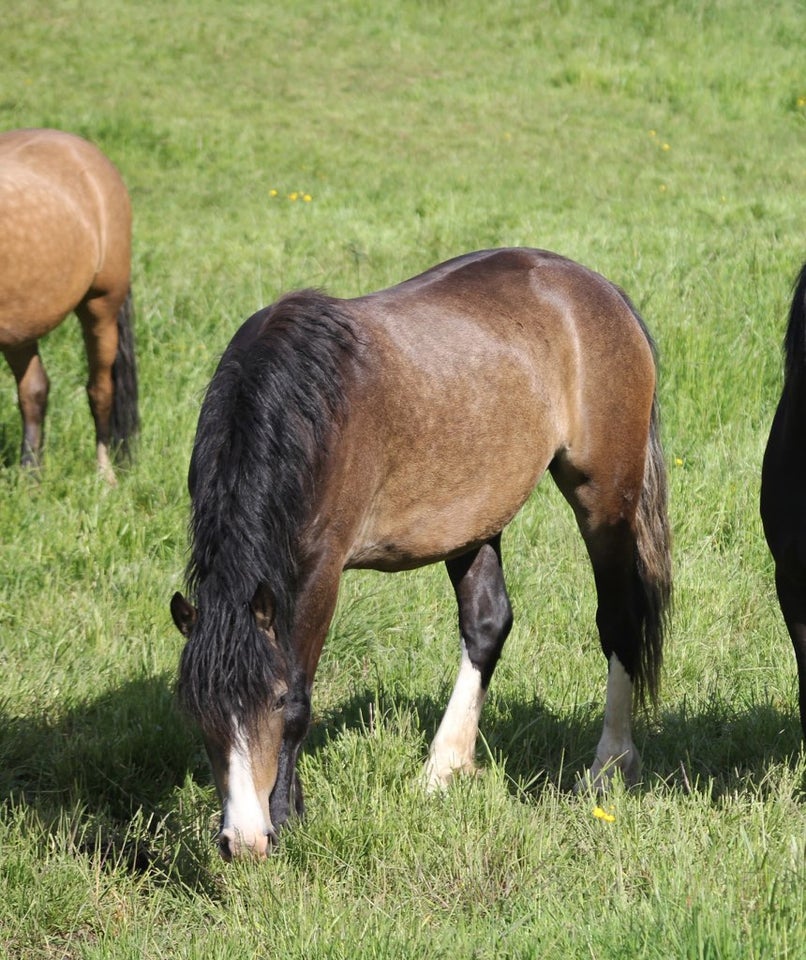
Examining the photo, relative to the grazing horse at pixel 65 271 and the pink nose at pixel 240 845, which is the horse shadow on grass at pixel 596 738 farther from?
the grazing horse at pixel 65 271

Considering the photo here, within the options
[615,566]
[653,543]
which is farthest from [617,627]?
[653,543]

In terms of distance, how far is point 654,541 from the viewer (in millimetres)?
4105

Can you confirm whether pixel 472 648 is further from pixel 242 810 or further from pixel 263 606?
pixel 242 810

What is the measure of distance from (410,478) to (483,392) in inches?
15.3

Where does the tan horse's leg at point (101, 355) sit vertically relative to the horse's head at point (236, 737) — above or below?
below

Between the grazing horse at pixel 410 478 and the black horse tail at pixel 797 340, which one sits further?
the black horse tail at pixel 797 340

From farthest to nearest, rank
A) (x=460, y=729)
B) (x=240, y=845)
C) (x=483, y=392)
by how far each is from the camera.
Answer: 1. (x=460, y=729)
2. (x=483, y=392)
3. (x=240, y=845)

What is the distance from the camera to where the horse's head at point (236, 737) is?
258 centimetres

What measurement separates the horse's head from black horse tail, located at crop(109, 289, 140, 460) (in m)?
3.77

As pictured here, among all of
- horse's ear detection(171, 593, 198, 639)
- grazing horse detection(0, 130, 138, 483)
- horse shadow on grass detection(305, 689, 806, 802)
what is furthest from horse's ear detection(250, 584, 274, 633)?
grazing horse detection(0, 130, 138, 483)

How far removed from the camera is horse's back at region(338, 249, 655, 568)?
3277 millimetres

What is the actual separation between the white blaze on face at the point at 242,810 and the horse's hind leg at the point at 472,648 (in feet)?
3.28

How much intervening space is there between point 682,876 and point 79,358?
235 inches

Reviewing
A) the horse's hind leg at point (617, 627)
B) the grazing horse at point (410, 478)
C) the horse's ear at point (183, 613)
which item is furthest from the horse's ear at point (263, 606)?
the horse's hind leg at point (617, 627)
